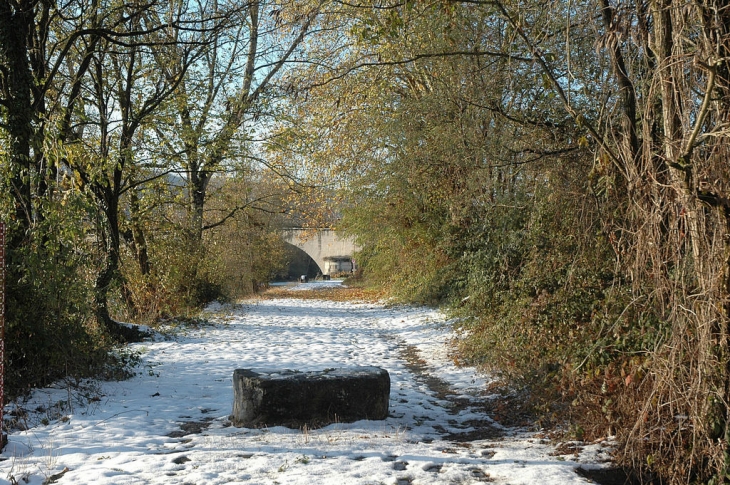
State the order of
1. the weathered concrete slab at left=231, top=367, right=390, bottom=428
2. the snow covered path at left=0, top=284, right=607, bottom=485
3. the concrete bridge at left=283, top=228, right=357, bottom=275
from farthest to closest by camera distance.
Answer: the concrete bridge at left=283, top=228, right=357, bottom=275 → the weathered concrete slab at left=231, top=367, right=390, bottom=428 → the snow covered path at left=0, top=284, right=607, bottom=485

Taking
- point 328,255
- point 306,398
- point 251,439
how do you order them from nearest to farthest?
point 251,439 < point 306,398 < point 328,255

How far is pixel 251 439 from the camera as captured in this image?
5969mm

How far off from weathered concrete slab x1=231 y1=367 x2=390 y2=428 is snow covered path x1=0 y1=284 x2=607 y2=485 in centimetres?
18

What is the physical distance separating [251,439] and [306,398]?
0.83 meters

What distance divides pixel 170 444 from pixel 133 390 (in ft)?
8.86

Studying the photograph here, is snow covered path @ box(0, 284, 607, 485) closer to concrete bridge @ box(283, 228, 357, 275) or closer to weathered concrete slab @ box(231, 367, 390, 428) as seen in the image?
weathered concrete slab @ box(231, 367, 390, 428)

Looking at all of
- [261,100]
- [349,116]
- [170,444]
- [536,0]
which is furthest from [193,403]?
[349,116]

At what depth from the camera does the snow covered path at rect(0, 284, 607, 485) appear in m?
4.84

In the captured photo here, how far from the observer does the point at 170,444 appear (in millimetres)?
5887

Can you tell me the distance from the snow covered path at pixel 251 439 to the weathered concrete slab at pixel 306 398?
0.18m

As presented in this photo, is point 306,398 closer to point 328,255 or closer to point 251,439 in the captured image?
point 251,439

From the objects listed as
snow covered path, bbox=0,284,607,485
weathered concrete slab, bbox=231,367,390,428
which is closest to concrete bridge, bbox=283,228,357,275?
snow covered path, bbox=0,284,607,485

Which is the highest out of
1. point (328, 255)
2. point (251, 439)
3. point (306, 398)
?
point (328, 255)

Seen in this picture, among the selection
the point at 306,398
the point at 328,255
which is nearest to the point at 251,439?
the point at 306,398
